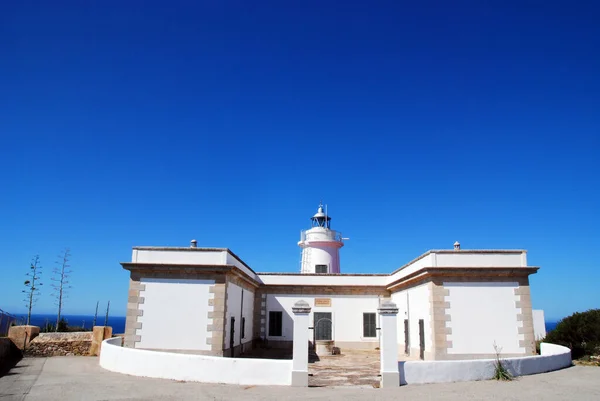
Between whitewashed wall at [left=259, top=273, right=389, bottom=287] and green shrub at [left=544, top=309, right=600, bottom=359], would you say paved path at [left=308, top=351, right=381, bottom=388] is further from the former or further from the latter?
green shrub at [left=544, top=309, right=600, bottom=359]

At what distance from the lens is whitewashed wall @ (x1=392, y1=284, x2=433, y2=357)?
13.4 meters

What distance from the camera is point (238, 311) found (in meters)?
15.5

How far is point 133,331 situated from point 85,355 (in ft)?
8.03

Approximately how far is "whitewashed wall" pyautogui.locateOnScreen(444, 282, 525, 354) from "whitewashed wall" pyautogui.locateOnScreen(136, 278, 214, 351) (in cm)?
721

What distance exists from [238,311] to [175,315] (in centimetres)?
284

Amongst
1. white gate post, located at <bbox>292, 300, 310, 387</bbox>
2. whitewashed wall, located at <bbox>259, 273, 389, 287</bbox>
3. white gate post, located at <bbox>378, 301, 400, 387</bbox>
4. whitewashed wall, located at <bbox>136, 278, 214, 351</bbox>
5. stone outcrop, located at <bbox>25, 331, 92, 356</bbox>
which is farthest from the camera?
whitewashed wall, located at <bbox>259, 273, 389, 287</bbox>

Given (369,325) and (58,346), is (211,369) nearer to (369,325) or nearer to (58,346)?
(58,346)

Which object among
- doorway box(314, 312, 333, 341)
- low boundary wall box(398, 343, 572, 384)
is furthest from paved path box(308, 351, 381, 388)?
doorway box(314, 312, 333, 341)

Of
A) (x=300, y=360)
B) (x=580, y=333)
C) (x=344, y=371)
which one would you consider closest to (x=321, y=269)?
(x=344, y=371)

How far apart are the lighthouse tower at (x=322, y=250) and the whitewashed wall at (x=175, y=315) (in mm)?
10960

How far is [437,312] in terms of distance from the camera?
12859 mm

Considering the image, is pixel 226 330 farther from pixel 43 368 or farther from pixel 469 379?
pixel 469 379

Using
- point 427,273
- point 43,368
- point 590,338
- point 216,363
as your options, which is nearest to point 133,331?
point 43,368

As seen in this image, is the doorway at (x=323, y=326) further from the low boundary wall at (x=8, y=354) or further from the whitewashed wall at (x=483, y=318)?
the low boundary wall at (x=8, y=354)
